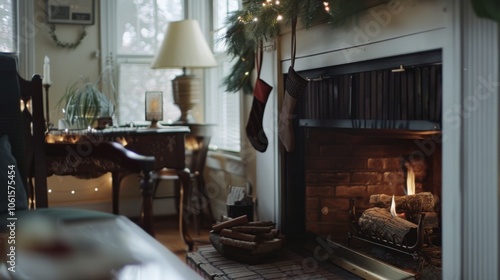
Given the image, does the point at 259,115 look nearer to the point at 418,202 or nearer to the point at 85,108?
the point at 418,202

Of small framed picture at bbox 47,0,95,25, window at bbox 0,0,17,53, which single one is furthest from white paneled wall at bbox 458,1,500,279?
window at bbox 0,0,17,53

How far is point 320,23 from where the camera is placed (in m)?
2.29

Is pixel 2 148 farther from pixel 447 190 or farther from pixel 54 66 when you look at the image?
pixel 54 66

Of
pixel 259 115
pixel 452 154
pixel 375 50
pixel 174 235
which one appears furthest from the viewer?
pixel 174 235

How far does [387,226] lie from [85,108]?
2.07 m

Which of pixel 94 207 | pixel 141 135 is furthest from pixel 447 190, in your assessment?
pixel 94 207

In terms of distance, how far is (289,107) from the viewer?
2.42 metres

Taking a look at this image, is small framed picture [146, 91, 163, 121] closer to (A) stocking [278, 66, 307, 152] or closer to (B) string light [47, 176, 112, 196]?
(B) string light [47, 176, 112, 196]

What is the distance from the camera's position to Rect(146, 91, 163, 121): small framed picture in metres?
3.31

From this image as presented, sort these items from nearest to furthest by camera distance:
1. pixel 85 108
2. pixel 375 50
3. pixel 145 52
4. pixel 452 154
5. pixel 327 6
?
1. pixel 452 154
2. pixel 375 50
3. pixel 327 6
4. pixel 85 108
5. pixel 145 52

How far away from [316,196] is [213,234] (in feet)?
1.58

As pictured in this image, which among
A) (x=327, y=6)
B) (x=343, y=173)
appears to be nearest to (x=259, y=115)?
(x=343, y=173)

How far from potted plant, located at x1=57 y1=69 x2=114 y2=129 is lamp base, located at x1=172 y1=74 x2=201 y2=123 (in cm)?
43

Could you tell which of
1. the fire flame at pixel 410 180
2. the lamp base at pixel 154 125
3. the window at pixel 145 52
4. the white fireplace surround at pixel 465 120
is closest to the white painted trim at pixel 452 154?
the white fireplace surround at pixel 465 120
